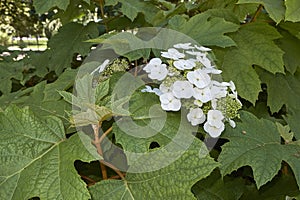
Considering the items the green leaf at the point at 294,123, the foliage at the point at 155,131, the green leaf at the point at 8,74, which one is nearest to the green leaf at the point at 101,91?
the foliage at the point at 155,131

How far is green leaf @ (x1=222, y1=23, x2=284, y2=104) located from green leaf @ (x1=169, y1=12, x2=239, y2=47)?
0.59ft

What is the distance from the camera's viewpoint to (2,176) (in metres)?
1.11

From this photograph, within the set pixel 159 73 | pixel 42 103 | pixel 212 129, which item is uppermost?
pixel 159 73

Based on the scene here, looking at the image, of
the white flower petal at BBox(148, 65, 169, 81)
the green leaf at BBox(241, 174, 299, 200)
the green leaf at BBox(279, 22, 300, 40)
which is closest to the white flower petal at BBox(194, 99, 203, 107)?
the white flower petal at BBox(148, 65, 169, 81)

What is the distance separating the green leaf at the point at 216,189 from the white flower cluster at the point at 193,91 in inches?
9.7

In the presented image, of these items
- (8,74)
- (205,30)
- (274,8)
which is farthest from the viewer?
(8,74)

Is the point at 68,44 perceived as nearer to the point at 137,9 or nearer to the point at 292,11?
the point at 137,9

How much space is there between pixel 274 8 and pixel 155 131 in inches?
33.4

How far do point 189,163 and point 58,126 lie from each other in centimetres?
38

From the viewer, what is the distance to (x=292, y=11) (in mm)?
1652

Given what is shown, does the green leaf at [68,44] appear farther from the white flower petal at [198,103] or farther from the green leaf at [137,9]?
the white flower petal at [198,103]

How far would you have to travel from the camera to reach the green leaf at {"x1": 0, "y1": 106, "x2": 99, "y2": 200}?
41.3 inches

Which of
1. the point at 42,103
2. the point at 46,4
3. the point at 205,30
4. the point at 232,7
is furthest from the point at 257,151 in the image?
the point at 46,4

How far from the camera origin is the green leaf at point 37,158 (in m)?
1.05
